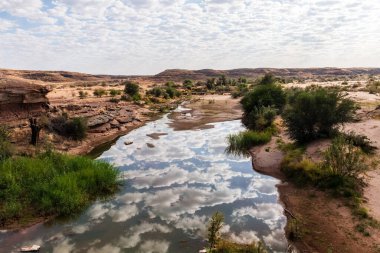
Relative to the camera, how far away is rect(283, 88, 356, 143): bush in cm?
2094

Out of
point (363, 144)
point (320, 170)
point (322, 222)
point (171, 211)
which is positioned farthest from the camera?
point (363, 144)

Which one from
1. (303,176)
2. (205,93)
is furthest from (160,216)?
(205,93)

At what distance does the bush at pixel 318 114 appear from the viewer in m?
20.9

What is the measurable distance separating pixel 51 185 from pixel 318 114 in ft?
51.2

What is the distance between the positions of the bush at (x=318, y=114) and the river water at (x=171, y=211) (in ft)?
13.1

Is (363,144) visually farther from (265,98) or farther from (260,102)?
(265,98)

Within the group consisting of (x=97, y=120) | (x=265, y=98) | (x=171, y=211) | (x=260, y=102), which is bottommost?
(x=171, y=211)

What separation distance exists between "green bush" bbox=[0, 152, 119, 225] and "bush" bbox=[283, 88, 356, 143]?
11791 millimetres

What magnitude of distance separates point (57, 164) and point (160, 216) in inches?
268

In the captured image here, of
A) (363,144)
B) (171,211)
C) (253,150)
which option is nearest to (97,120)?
(253,150)

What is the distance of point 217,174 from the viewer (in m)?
19.3

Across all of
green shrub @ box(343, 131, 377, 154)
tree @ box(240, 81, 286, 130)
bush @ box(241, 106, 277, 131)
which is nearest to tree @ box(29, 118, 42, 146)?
bush @ box(241, 106, 277, 131)

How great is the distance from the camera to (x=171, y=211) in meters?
14.3

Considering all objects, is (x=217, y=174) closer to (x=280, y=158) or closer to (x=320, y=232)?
(x=280, y=158)
